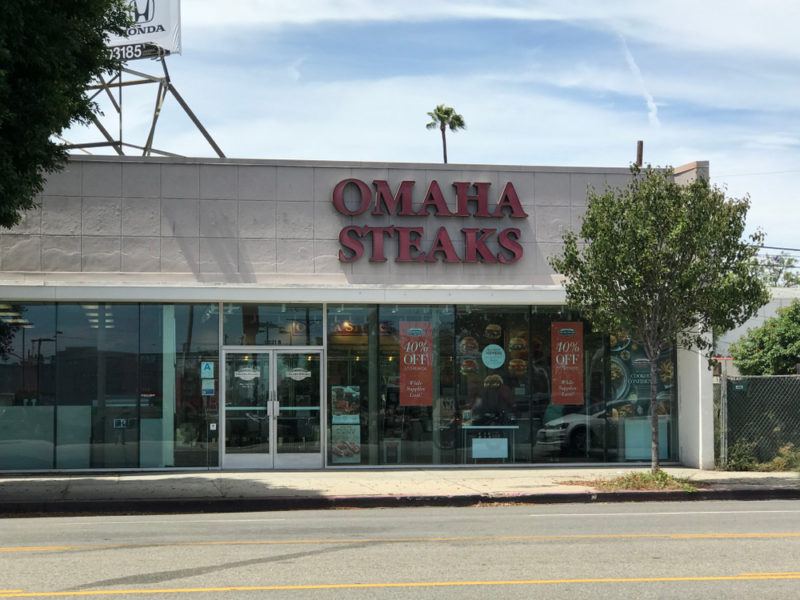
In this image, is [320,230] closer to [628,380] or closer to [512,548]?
[628,380]

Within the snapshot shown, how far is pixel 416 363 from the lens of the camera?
1959 centimetres

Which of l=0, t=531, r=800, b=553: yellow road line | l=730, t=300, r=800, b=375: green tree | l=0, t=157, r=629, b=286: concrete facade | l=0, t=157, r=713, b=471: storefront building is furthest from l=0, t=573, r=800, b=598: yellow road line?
l=730, t=300, r=800, b=375: green tree

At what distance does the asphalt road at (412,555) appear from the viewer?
8.17 metres

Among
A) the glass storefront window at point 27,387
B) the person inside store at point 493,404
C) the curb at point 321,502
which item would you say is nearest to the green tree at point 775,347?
the person inside store at point 493,404

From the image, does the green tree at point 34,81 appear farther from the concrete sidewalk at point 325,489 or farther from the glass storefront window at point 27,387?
the glass storefront window at point 27,387

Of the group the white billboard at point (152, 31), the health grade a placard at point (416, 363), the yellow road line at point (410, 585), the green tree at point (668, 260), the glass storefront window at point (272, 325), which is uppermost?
the white billboard at point (152, 31)

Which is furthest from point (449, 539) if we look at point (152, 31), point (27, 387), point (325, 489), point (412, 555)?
point (152, 31)

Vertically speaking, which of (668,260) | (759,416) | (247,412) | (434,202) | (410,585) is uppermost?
(434,202)

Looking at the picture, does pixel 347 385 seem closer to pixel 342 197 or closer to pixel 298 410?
pixel 298 410

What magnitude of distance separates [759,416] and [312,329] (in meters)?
9.08

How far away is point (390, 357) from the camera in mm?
19578

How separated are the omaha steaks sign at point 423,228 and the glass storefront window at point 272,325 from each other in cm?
A: 135

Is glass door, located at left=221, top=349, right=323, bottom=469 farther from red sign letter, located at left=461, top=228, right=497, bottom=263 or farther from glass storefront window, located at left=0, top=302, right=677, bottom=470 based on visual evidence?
red sign letter, located at left=461, top=228, right=497, bottom=263

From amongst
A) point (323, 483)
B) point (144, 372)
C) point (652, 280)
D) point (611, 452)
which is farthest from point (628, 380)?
point (144, 372)
